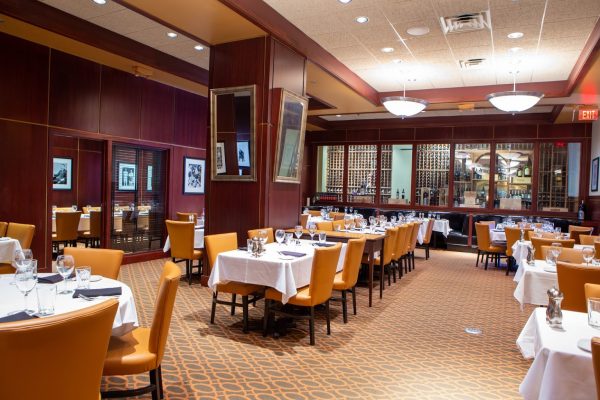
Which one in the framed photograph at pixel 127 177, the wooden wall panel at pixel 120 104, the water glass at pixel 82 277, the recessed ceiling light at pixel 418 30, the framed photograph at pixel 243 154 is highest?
the recessed ceiling light at pixel 418 30

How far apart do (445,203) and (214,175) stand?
27.1 ft

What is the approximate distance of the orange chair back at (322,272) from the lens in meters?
4.00

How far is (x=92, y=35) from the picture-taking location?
6.40m

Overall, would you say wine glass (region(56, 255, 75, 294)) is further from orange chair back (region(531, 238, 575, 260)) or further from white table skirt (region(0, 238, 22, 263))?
orange chair back (region(531, 238, 575, 260))

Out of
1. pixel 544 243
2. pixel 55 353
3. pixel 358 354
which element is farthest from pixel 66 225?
pixel 544 243

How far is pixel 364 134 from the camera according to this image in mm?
13688

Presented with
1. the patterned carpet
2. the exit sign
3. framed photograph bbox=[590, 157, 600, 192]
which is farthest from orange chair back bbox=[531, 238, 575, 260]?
framed photograph bbox=[590, 157, 600, 192]

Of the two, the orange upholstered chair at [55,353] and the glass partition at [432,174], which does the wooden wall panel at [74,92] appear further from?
the glass partition at [432,174]

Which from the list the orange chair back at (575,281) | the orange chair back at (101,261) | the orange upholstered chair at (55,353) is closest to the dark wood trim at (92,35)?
the orange chair back at (101,261)

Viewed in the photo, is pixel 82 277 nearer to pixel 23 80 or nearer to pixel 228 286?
pixel 228 286

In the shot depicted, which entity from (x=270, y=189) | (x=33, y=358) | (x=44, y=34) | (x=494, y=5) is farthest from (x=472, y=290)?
(x=44, y=34)

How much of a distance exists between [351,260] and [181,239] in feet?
9.62

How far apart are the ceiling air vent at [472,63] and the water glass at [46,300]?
7.18 metres

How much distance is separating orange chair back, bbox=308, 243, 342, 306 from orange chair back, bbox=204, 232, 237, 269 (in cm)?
115
